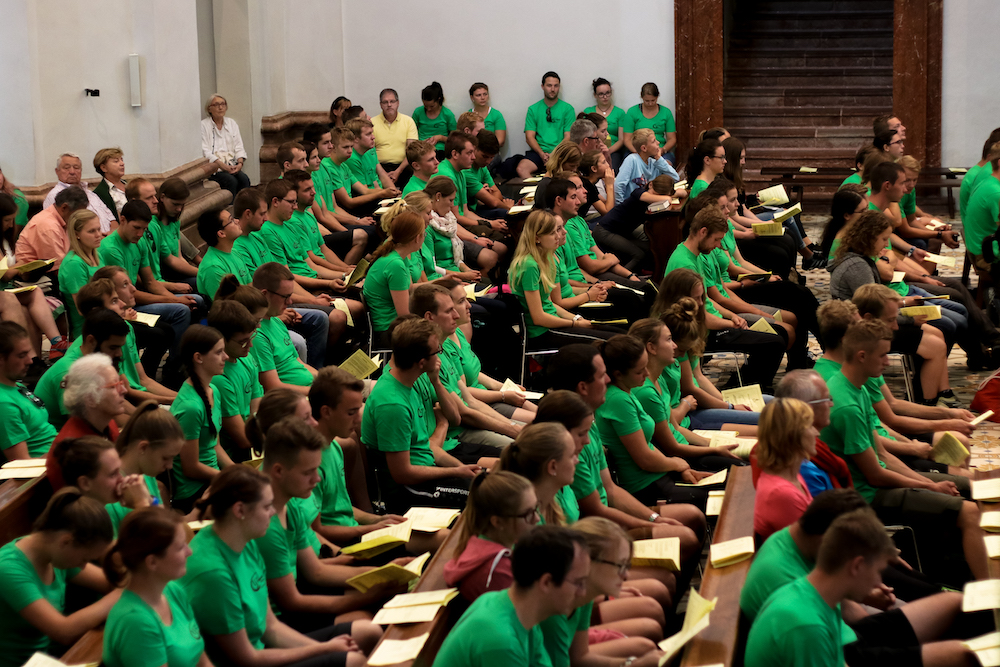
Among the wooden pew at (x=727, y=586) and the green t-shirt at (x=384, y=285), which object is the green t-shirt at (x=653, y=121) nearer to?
the green t-shirt at (x=384, y=285)

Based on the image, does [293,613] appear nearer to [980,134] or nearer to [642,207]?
[642,207]

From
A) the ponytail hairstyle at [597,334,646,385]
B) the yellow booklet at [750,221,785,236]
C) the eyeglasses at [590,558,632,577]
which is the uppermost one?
the yellow booklet at [750,221,785,236]

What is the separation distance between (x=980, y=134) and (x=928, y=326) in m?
7.28

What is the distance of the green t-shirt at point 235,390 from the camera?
5652mm

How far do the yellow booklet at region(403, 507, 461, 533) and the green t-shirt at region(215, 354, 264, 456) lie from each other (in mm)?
1230

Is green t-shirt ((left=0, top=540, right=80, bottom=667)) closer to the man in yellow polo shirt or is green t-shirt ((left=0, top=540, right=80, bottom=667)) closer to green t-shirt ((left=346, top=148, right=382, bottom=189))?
green t-shirt ((left=346, top=148, right=382, bottom=189))

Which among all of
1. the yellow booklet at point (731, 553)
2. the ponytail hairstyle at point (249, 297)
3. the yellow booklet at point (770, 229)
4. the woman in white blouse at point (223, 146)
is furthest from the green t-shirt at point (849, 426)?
the woman in white blouse at point (223, 146)

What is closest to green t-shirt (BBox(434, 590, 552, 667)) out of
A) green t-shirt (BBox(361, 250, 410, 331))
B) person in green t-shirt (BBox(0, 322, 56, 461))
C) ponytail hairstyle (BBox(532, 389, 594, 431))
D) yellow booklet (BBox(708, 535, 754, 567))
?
yellow booklet (BBox(708, 535, 754, 567))

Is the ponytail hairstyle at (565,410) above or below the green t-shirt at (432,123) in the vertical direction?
below

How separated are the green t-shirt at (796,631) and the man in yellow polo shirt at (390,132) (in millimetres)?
10345

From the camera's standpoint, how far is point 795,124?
15094 millimetres

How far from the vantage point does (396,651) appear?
3.55 meters

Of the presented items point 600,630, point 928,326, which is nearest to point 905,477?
point 600,630

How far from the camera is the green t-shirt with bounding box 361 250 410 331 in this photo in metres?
7.27
